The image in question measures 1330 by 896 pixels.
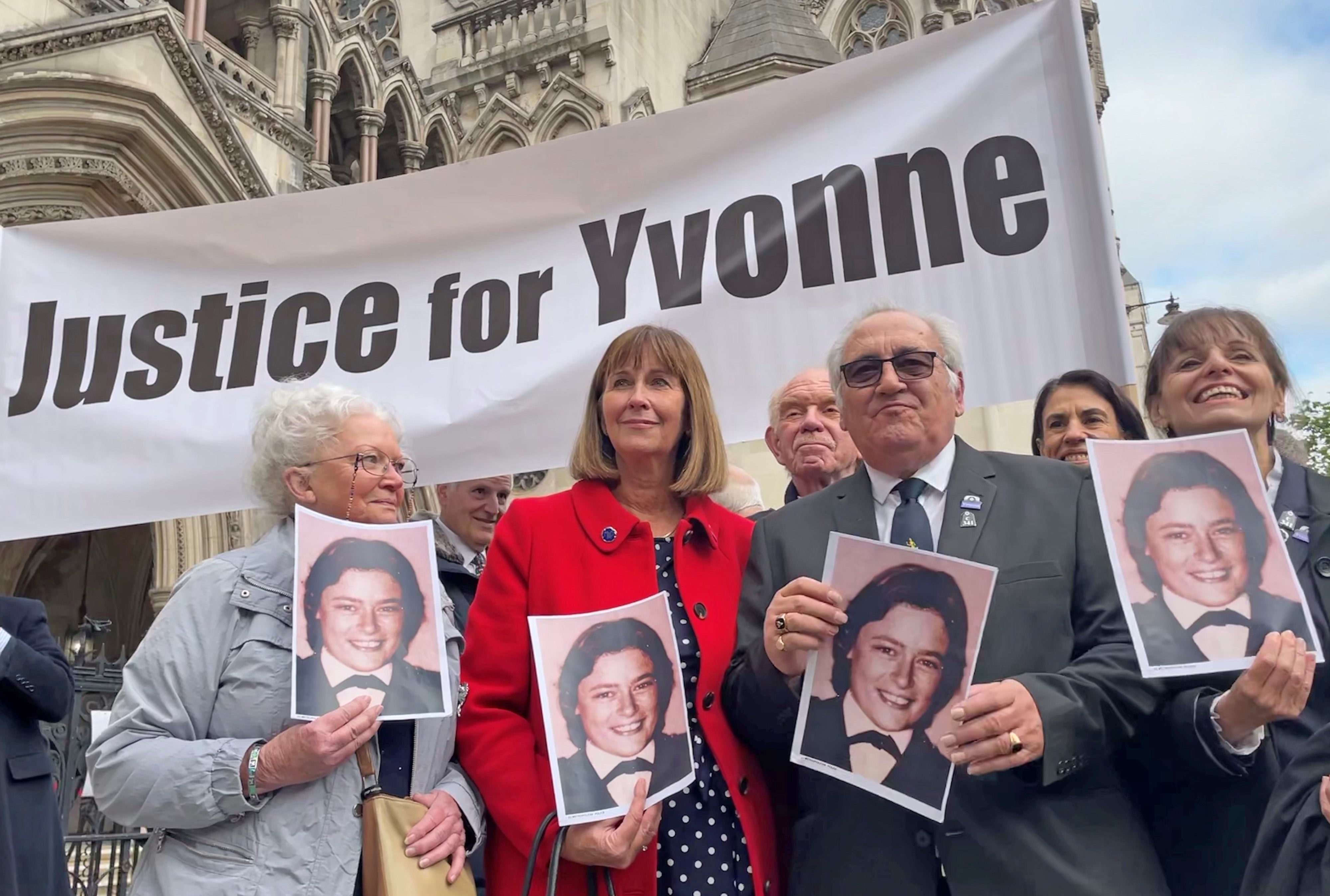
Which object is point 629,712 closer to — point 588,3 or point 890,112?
point 890,112

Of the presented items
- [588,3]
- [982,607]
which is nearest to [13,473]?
[982,607]

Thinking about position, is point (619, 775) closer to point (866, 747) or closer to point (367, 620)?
point (866, 747)

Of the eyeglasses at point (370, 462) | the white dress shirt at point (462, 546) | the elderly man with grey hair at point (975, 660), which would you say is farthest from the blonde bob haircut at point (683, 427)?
the white dress shirt at point (462, 546)

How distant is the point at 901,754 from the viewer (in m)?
1.74

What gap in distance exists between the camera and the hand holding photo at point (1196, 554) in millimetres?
1707

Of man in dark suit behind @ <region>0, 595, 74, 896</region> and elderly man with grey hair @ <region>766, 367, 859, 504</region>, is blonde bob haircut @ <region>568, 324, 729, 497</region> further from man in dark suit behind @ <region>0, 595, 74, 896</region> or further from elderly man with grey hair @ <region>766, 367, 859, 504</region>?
man in dark suit behind @ <region>0, 595, 74, 896</region>

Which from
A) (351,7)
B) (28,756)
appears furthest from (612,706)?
(351,7)

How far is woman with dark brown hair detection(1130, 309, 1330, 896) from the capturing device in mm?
1733

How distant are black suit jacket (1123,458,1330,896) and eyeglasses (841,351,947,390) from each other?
2.50ft

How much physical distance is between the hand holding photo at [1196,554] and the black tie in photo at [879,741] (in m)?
0.44

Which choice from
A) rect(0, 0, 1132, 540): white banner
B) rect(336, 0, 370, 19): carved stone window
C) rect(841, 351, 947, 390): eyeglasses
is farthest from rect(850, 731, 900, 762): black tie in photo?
rect(336, 0, 370, 19): carved stone window

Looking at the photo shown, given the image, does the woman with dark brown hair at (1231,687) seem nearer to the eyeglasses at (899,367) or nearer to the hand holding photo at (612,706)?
the eyeglasses at (899,367)

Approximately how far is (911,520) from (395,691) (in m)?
1.14

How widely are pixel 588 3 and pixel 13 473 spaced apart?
35.0ft
